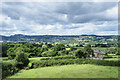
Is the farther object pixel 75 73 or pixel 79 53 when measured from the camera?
pixel 79 53

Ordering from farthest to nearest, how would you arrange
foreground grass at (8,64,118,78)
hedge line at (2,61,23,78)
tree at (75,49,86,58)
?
tree at (75,49,86,58) < hedge line at (2,61,23,78) < foreground grass at (8,64,118,78)

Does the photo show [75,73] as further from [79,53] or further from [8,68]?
[79,53]

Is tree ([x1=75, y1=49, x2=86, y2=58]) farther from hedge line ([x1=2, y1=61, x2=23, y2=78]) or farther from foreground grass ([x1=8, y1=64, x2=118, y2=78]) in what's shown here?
hedge line ([x1=2, y1=61, x2=23, y2=78])

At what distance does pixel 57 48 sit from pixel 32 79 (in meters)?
17.2

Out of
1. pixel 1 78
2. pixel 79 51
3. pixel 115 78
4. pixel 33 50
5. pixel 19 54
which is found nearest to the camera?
pixel 115 78

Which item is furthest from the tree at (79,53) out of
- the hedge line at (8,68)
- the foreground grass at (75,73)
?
the hedge line at (8,68)

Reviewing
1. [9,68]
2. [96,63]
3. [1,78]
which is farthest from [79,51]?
[1,78]

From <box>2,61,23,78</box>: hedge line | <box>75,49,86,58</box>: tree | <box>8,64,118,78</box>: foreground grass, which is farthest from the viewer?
<box>75,49,86,58</box>: tree

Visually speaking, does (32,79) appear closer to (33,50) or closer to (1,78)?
(1,78)

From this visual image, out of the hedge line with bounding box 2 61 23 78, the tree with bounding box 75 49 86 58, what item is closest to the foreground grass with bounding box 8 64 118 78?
the hedge line with bounding box 2 61 23 78

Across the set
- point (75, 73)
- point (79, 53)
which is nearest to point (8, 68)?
point (75, 73)

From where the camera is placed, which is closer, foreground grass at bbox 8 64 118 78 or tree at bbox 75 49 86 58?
foreground grass at bbox 8 64 118 78

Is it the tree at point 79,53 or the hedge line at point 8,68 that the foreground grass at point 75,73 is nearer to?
the hedge line at point 8,68

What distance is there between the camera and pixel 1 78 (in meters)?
8.14
